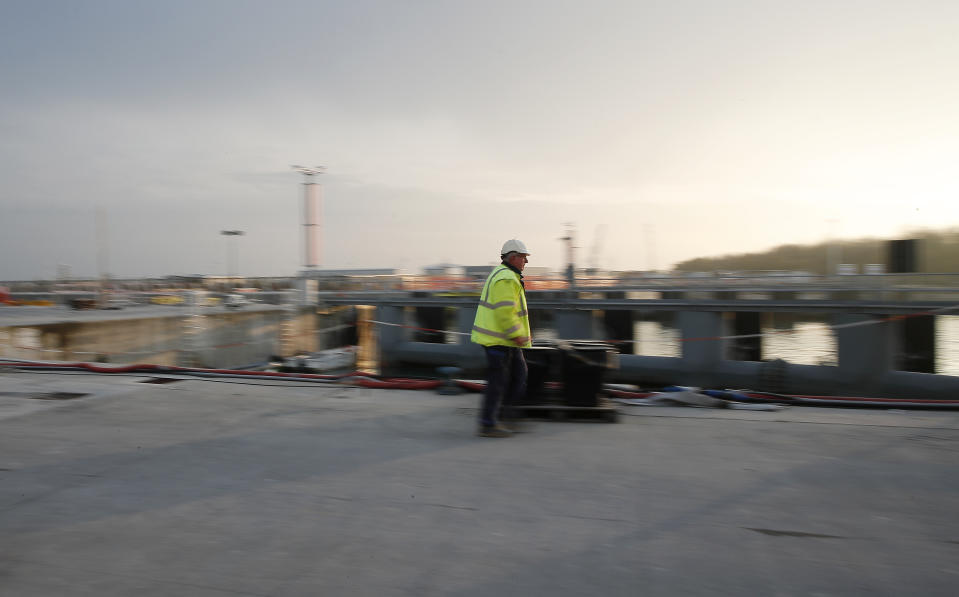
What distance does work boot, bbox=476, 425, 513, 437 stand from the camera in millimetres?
5000

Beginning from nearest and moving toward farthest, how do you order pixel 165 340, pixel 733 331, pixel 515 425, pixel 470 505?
pixel 470 505 < pixel 515 425 < pixel 165 340 < pixel 733 331

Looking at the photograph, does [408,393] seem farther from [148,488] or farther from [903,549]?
[903,549]

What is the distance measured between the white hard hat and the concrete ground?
1743mm

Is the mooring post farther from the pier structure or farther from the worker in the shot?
the worker

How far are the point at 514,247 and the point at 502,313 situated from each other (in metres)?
0.66

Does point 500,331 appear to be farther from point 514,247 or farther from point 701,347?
point 701,347

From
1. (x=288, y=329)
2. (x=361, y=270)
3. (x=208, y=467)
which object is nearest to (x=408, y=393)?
(x=208, y=467)

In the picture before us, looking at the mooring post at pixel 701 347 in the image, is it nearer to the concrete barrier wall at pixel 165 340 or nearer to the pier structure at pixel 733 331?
the pier structure at pixel 733 331

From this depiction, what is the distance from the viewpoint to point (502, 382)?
5090 millimetres

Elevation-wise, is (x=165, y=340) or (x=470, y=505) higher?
(x=470, y=505)

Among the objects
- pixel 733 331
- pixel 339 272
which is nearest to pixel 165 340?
pixel 339 272

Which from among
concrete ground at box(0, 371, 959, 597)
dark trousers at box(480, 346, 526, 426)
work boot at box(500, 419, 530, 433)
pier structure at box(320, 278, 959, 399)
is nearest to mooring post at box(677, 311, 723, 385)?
pier structure at box(320, 278, 959, 399)

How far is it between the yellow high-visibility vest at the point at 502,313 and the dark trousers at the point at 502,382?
5.2 inches

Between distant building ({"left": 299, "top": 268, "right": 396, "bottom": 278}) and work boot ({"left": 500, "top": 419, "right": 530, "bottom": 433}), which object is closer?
work boot ({"left": 500, "top": 419, "right": 530, "bottom": 433})
